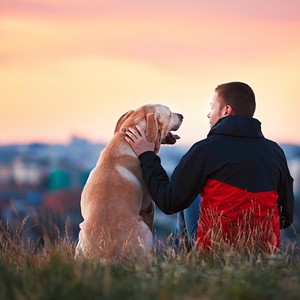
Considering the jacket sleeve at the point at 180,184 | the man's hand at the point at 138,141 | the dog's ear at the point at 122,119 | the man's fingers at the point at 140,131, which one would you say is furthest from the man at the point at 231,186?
the dog's ear at the point at 122,119

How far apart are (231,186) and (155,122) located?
1.15 m

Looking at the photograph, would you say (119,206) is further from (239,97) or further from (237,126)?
(239,97)

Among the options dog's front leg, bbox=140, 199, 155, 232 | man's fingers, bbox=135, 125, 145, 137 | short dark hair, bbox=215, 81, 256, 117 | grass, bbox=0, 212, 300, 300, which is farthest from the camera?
man's fingers, bbox=135, 125, 145, 137

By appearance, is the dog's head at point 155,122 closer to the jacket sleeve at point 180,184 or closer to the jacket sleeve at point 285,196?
the jacket sleeve at point 180,184

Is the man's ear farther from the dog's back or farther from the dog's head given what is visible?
the dog's back

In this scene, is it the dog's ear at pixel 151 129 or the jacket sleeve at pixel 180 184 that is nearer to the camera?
the jacket sleeve at pixel 180 184

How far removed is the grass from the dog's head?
1.38 m

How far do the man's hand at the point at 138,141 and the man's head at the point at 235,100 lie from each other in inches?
27.4

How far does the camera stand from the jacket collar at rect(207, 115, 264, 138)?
22.0 feet

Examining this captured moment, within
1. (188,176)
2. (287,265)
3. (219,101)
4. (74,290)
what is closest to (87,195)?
(188,176)

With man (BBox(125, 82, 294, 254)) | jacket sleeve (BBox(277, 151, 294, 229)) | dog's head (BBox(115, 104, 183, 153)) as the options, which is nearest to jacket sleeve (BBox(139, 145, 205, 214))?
man (BBox(125, 82, 294, 254))

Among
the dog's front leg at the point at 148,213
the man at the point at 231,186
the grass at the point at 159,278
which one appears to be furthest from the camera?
the dog's front leg at the point at 148,213

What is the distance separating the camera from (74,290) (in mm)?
4469

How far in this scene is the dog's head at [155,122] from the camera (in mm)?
7480
